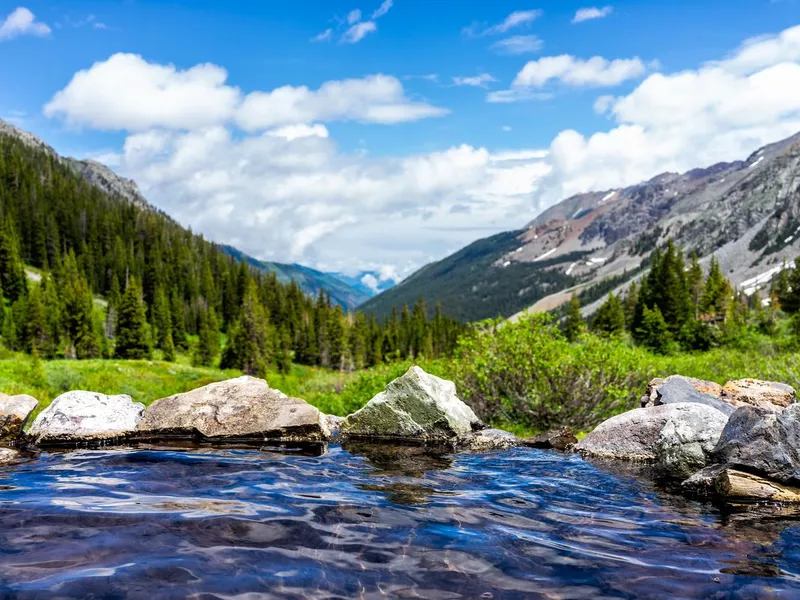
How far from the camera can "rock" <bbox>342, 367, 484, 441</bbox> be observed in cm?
1563

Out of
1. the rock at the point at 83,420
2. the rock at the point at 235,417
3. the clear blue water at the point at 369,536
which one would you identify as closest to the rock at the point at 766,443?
the clear blue water at the point at 369,536

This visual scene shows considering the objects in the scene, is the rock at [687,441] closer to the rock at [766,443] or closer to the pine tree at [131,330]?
the rock at [766,443]

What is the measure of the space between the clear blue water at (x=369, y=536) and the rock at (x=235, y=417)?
2.87 meters

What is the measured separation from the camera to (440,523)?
8391mm

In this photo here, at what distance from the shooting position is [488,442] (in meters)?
15.1

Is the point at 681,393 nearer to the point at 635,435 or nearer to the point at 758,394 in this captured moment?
the point at 758,394

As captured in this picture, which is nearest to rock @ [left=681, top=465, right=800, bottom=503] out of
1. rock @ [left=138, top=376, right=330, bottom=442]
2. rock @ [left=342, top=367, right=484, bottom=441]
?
rock @ [left=342, top=367, right=484, bottom=441]

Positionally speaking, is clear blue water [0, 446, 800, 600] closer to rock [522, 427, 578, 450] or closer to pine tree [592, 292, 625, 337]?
rock [522, 427, 578, 450]

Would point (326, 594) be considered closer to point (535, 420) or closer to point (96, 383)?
point (535, 420)

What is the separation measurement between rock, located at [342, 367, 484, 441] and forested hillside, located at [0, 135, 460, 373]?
72.2 meters

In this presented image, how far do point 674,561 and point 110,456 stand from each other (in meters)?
11.4

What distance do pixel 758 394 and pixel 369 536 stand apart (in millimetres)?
13182

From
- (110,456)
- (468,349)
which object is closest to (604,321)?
(468,349)

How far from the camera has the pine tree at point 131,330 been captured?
90125mm
